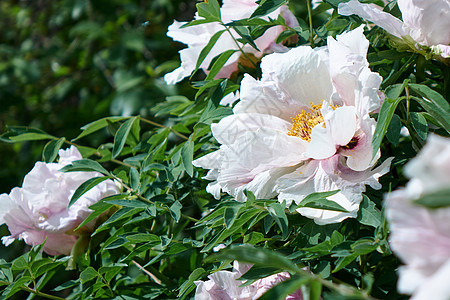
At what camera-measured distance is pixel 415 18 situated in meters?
Answer: 0.50

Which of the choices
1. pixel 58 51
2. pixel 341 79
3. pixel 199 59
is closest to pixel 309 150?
pixel 341 79

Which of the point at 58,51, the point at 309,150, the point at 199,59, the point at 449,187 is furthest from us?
the point at 58,51

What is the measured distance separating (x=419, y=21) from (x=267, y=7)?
15 cm

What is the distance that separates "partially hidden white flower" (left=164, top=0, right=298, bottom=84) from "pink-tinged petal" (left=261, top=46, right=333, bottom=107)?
0.28 feet

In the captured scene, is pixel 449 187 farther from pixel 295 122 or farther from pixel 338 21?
pixel 338 21

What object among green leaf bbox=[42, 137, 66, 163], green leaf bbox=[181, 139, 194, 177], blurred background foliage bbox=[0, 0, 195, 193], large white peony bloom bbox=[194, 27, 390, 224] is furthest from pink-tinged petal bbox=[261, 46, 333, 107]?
blurred background foliage bbox=[0, 0, 195, 193]

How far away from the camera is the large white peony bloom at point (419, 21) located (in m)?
0.49

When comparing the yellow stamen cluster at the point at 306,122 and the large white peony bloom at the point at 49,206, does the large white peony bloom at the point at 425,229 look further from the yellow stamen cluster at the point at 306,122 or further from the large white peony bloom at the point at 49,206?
the large white peony bloom at the point at 49,206

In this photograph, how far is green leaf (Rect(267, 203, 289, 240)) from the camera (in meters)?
0.44

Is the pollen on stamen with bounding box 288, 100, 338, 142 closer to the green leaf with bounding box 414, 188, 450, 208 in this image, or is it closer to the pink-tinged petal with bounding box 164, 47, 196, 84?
the pink-tinged petal with bounding box 164, 47, 196, 84

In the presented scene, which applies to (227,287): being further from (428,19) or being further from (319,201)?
(428,19)

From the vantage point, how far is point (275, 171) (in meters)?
0.51

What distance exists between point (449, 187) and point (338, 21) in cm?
43

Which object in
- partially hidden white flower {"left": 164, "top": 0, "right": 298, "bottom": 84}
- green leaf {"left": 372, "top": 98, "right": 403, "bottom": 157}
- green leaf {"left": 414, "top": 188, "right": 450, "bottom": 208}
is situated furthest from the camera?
partially hidden white flower {"left": 164, "top": 0, "right": 298, "bottom": 84}
